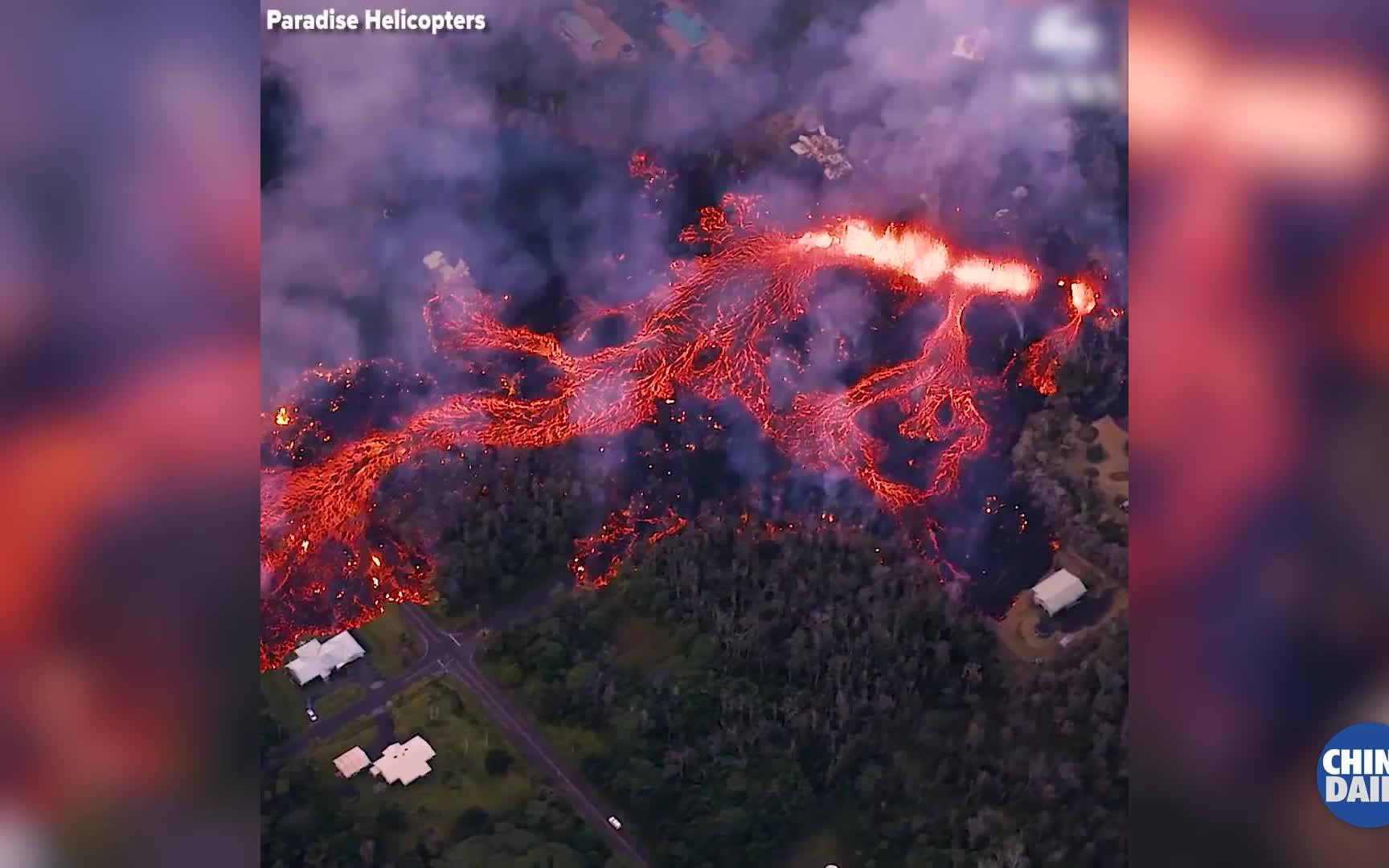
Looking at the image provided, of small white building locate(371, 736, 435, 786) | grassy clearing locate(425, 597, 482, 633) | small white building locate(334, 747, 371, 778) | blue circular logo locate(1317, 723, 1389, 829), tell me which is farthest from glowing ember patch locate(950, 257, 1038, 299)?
small white building locate(334, 747, 371, 778)

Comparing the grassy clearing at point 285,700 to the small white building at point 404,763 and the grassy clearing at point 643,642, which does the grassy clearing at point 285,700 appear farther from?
the grassy clearing at point 643,642

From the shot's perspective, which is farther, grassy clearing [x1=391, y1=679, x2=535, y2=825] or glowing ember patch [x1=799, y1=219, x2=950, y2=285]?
glowing ember patch [x1=799, y1=219, x2=950, y2=285]

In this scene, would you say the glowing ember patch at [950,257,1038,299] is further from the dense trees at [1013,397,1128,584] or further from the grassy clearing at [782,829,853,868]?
the grassy clearing at [782,829,853,868]

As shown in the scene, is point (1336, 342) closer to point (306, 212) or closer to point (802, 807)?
point (802, 807)

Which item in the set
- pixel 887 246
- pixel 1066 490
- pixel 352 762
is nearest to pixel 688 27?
pixel 887 246

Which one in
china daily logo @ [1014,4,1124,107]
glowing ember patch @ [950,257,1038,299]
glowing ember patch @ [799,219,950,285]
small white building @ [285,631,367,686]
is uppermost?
china daily logo @ [1014,4,1124,107]

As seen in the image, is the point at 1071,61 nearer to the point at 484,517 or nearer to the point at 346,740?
the point at 484,517

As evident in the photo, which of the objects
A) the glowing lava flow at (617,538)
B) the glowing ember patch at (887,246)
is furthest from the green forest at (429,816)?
the glowing ember patch at (887,246)
